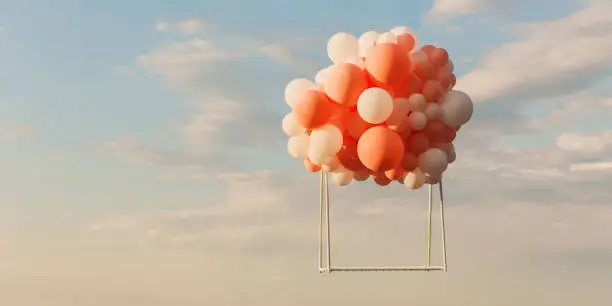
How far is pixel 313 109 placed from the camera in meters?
12.0

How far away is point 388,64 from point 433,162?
1493 mm

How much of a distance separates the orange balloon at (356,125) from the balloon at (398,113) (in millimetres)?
277

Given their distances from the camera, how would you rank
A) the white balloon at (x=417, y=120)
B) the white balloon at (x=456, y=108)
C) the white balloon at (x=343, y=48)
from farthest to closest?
1. the white balloon at (x=343, y=48)
2. the white balloon at (x=456, y=108)
3. the white balloon at (x=417, y=120)

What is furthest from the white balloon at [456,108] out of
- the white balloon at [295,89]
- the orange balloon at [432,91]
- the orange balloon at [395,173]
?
the white balloon at [295,89]

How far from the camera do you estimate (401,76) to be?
11820 mm

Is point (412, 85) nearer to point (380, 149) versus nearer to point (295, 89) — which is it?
point (380, 149)

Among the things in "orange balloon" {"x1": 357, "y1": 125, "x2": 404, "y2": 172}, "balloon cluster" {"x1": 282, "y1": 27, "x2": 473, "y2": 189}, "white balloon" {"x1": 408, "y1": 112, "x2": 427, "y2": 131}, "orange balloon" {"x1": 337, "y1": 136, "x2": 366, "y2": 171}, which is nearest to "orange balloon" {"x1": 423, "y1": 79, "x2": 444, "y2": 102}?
"balloon cluster" {"x1": 282, "y1": 27, "x2": 473, "y2": 189}

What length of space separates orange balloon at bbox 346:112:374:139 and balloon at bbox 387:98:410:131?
0.28 meters

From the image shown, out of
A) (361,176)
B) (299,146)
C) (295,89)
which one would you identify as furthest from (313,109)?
(361,176)

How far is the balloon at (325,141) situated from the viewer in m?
12.0

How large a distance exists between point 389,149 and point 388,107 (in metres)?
0.51

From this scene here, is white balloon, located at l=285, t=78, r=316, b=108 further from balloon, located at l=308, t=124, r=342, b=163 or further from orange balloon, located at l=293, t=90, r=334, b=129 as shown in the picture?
balloon, located at l=308, t=124, r=342, b=163

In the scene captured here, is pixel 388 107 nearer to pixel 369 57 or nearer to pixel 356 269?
pixel 369 57

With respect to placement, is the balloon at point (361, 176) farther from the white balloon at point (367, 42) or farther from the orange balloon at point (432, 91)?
the white balloon at point (367, 42)
